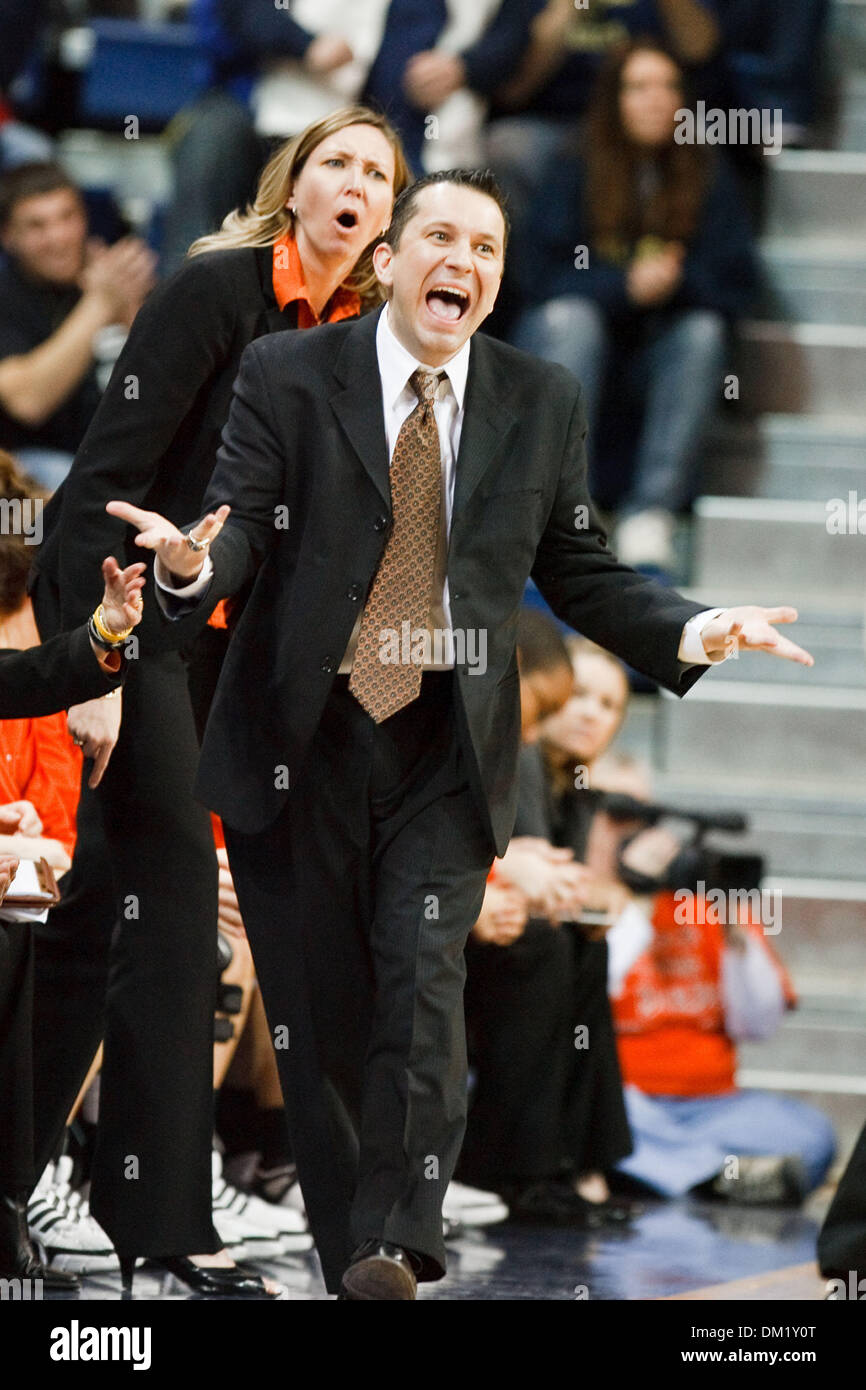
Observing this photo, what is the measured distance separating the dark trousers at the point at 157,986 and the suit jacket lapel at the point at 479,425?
2.10 ft

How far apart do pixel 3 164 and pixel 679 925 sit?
10.8ft

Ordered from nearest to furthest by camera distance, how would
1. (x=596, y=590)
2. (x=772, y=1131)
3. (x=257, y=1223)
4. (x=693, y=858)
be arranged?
(x=596, y=590)
(x=257, y=1223)
(x=772, y=1131)
(x=693, y=858)

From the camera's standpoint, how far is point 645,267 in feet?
20.8

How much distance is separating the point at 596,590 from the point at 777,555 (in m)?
3.30

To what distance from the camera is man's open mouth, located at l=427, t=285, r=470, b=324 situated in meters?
2.98

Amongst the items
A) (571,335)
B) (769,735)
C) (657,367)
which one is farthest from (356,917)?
(657,367)

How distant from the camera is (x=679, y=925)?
4992 millimetres

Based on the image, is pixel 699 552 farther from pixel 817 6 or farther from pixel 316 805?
pixel 316 805

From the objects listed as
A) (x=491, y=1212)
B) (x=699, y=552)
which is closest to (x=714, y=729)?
(x=699, y=552)

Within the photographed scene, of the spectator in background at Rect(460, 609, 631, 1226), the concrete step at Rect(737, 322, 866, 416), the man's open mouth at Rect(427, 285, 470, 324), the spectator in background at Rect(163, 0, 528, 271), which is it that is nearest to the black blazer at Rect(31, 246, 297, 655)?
the man's open mouth at Rect(427, 285, 470, 324)

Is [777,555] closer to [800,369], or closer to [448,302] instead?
[800,369]

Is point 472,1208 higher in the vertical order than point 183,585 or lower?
lower

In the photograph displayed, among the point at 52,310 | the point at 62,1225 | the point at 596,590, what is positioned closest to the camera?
the point at 596,590

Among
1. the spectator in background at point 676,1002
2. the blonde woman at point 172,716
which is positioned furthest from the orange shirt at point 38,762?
the spectator in background at point 676,1002
